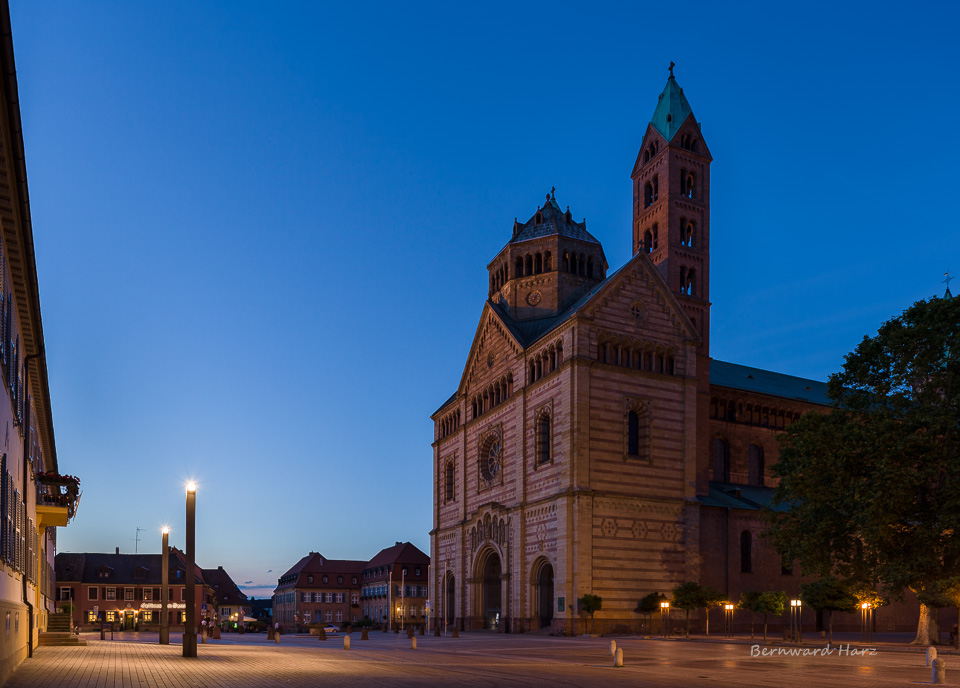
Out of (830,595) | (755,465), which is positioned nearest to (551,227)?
(755,465)

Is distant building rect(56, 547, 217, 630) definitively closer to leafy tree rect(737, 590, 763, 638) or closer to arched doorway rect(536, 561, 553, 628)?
arched doorway rect(536, 561, 553, 628)

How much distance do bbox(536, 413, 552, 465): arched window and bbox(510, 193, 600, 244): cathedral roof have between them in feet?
56.9

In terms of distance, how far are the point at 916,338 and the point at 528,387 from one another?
2817 cm

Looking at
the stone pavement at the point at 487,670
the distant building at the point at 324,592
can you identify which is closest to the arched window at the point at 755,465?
the stone pavement at the point at 487,670

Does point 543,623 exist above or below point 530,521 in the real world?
below

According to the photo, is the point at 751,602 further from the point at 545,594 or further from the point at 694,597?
the point at 545,594

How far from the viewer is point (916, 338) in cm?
3944

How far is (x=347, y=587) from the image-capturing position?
138125 millimetres

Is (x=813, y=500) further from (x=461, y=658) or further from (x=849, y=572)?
(x=461, y=658)

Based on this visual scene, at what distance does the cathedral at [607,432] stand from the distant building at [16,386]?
100ft

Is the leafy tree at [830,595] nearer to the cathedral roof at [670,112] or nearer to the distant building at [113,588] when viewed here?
the cathedral roof at [670,112]

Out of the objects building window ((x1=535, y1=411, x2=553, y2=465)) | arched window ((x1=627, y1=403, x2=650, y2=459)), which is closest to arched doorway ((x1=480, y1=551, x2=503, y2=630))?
building window ((x1=535, y1=411, x2=553, y2=465))

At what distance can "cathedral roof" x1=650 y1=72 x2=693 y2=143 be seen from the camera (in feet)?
234

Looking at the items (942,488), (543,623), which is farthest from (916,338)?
(543,623)
